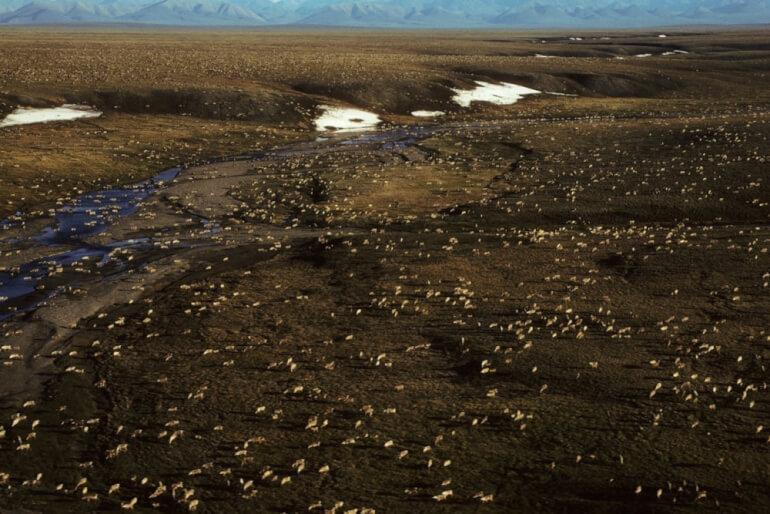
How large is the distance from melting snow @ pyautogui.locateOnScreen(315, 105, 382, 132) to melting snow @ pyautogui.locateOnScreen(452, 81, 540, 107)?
516 inches

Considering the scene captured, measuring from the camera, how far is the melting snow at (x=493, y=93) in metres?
85.6

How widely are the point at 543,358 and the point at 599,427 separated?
3842 mm

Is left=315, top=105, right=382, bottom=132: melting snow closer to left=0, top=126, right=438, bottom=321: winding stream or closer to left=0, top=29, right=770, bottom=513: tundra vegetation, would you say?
left=0, top=29, right=770, bottom=513: tundra vegetation

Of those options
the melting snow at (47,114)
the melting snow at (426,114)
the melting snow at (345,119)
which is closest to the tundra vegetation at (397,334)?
the melting snow at (47,114)

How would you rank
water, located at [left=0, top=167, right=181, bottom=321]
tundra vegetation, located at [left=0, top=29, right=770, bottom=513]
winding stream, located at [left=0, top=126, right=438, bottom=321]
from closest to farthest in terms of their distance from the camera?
tundra vegetation, located at [left=0, top=29, right=770, bottom=513] < winding stream, located at [left=0, top=126, right=438, bottom=321] < water, located at [left=0, top=167, right=181, bottom=321]

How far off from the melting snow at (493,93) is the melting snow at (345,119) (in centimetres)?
1310

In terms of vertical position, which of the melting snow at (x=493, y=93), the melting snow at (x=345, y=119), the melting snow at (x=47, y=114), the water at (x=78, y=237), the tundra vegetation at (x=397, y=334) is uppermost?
the melting snow at (x=493, y=93)

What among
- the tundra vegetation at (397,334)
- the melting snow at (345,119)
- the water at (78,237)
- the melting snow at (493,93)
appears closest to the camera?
the tundra vegetation at (397,334)

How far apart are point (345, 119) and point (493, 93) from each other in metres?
24.0

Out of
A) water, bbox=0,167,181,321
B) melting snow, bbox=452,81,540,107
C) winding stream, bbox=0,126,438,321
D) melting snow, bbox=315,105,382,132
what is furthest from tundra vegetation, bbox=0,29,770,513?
melting snow, bbox=452,81,540,107

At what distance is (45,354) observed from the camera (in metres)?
21.7

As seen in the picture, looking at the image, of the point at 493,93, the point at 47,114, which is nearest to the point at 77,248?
the point at 47,114

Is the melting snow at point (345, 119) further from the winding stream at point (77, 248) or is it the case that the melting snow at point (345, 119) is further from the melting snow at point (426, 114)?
the winding stream at point (77, 248)

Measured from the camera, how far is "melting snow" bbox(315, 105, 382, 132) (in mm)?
70562
